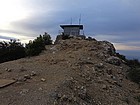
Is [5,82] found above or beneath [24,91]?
above

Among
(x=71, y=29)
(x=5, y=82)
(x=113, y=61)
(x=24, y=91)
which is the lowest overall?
(x=24, y=91)

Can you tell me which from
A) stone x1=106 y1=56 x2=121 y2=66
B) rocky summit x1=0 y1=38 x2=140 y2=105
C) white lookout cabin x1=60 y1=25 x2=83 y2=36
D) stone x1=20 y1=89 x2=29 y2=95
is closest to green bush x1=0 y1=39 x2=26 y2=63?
rocky summit x1=0 y1=38 x2=140 y2=105

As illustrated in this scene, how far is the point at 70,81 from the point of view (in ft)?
44.1

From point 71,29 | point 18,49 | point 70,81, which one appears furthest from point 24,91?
point 71,29

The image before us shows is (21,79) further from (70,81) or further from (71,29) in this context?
(71,29)

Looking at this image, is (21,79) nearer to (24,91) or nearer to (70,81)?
(24,91)

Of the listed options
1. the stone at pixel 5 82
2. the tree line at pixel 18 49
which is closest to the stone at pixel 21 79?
the stone at pixel 5 82

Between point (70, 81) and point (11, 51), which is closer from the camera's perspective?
point (70, 81)

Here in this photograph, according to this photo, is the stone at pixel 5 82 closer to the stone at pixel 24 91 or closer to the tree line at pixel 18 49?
the stone at pixel 24 91

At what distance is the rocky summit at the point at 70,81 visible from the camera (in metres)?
11.7

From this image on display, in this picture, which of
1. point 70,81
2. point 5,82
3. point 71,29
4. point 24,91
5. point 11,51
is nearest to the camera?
point 24,91

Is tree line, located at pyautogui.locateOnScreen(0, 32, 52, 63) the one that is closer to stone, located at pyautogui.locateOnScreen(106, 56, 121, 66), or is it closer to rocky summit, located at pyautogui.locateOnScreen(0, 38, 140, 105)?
rocky summit, located at pyautogui.locateOnScreen(0, 38, 140, 105)

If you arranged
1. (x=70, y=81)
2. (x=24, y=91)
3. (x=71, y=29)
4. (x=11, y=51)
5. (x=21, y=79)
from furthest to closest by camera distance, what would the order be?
(x=71, y=29) < (x=11, y=51) < (x=21, y=79) < (x=70, y=81) < (x=24, y=91)

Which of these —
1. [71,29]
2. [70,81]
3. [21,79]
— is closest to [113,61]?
[70,81]
